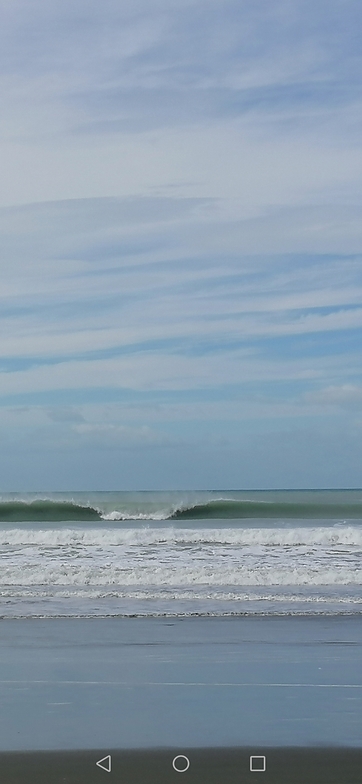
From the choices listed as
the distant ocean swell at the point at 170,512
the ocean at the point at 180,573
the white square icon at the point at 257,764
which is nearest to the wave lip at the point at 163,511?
the distant ocean swell at the point at 170,512

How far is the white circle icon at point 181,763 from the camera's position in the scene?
579 cm

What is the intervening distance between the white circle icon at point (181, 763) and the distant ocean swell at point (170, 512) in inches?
1277

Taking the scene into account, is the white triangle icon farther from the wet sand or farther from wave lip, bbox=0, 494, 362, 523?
wave lip, bbox=0, 494, 362, 523

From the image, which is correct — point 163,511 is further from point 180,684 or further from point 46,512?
point 180,684

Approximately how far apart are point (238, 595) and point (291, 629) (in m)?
2.63

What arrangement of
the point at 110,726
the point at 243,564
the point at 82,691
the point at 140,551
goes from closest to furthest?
the point at 110,726
the point at 82,691
the point at 243,564
the point at 140,551

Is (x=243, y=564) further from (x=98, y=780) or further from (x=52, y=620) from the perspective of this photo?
(x=98, y=780)

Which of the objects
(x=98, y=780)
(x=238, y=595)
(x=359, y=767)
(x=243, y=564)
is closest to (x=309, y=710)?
(x=359, y=767)

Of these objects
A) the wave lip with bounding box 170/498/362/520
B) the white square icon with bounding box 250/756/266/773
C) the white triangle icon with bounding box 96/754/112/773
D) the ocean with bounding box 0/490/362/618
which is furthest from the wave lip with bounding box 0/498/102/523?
the white square icon with bounding box 250/756/266/773

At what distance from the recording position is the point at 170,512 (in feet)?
141

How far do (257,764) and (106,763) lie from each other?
108 centimetres

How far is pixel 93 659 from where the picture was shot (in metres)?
8.95

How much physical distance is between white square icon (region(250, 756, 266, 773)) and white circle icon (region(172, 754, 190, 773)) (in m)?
0.46

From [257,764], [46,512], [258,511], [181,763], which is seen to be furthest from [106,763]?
[258,511]
